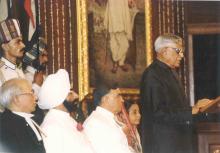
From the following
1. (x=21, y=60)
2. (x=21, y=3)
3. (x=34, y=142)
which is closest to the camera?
(x=34, y=142)

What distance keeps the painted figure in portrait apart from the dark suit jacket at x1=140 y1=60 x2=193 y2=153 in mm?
2048

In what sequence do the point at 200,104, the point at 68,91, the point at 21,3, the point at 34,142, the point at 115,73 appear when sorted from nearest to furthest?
the point at 34,142 < the point at 68,91 < the point at 200,104 < the point at 21,3 < the point at 115,73

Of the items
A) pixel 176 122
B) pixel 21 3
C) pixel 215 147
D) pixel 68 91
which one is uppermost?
pixel 21 3

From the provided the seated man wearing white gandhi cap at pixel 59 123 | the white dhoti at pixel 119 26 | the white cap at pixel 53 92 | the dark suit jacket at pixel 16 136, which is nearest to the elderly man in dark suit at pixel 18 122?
the dark suit jacket at pixel 16 136

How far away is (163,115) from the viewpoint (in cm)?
590

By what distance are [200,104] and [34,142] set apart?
171 cm

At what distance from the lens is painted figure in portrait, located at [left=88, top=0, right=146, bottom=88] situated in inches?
323

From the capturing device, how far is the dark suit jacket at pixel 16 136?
189 inches

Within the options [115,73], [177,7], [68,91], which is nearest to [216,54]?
[177,7]

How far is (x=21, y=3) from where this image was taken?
740 cm

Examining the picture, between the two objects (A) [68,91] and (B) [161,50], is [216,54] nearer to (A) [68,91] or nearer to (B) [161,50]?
(B) [161,50]

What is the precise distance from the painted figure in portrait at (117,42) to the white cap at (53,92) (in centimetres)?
258

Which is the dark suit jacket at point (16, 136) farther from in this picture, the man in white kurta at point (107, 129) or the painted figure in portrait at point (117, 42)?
the painted figure in portrait at point (117, 42)

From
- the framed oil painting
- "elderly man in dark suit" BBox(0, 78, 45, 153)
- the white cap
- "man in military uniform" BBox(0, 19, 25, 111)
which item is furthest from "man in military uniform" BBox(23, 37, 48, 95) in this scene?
"elderly man in dark suit" BBox(0, 78, 45, 153)
